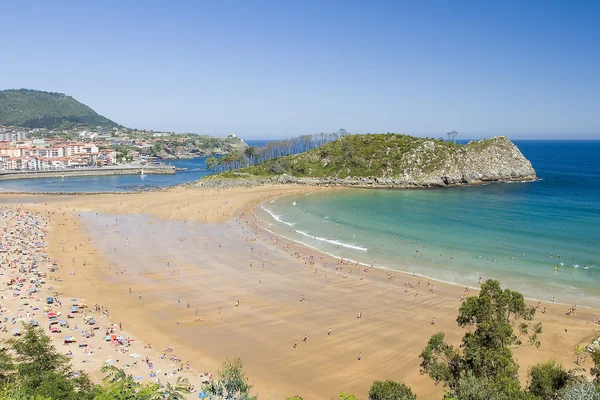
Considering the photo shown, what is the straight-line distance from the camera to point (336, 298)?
31.7 metres

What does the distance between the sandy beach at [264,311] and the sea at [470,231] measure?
13.4 feet

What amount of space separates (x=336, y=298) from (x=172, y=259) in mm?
18875

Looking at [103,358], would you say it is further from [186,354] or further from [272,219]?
[272,219]

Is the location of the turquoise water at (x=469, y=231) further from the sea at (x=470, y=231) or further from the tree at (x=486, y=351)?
the tree at (x=486, y=351)

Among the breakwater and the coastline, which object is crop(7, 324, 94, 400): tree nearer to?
the coastline

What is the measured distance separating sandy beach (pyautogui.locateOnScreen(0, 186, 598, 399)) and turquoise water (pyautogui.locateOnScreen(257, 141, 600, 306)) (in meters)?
4.45

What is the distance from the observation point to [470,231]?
51.0 meters

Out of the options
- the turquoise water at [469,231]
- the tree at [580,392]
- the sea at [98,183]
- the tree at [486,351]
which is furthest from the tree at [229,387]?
the sea at [98,183]

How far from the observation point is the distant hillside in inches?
3676

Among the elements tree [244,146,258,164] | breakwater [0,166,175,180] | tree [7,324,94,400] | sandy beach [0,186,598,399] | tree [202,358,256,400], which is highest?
tree [244,146,258,164]

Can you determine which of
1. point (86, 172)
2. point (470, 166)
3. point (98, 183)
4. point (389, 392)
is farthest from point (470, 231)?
point (86, 172)

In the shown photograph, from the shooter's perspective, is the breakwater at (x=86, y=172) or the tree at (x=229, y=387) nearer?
the tree at (x=229, y=387)

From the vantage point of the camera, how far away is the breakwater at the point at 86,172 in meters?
118

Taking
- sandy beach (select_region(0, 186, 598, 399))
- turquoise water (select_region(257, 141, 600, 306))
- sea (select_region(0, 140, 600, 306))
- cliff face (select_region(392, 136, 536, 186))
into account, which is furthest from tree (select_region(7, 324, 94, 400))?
cliff face (select_region(392, 136, 536, 186))
